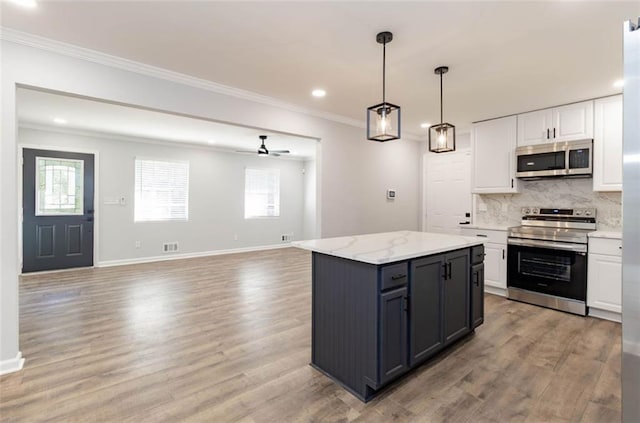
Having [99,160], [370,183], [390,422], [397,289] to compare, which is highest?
[99,160]

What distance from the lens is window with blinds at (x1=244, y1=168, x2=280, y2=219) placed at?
7914mm

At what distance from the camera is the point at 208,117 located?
131 inches

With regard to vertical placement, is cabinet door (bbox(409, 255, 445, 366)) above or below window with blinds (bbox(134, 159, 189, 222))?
below

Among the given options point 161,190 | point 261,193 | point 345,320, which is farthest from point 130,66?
point 261,193

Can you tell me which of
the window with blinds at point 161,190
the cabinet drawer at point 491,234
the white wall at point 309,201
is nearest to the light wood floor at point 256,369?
the cabinet drawer at point 491,234

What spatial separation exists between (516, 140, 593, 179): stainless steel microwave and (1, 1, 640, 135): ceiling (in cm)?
61

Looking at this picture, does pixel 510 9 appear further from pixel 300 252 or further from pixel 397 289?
pixel 300 252

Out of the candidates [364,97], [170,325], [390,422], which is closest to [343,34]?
[364,97]

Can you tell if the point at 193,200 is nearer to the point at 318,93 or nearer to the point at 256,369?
the point at 318,93

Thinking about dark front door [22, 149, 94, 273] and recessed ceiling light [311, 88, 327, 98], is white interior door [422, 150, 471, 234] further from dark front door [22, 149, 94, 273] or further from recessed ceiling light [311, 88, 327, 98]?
dark front door [22, 149, 94, 273]

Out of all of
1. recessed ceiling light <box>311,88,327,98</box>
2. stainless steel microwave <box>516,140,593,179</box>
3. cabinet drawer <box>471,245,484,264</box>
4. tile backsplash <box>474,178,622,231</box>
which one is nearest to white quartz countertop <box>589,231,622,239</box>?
tile backsplash <box>474,178,622,231</box>

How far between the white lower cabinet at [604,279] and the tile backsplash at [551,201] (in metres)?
0.57

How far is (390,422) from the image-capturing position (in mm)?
1783

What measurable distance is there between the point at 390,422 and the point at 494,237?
10.4 ft
